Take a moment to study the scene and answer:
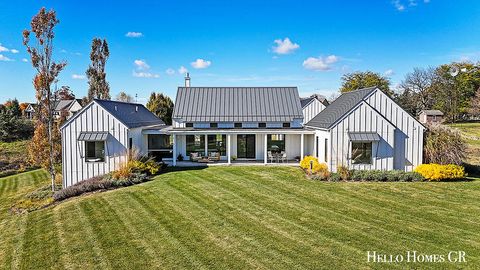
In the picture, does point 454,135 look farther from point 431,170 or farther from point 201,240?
point 201,240

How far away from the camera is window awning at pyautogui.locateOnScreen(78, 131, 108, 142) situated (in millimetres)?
17750

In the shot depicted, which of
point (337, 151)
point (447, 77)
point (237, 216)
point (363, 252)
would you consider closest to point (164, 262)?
point (237, 216)

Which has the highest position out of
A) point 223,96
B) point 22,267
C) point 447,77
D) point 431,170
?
point 447,77

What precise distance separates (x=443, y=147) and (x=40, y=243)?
19.1 meters

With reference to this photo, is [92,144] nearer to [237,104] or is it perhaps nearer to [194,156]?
[194,156]

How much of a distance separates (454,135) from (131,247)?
17688 mm

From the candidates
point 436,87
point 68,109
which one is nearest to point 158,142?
point 68,109

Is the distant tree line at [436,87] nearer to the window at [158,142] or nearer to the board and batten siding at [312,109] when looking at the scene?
the board and batten siding at [312,109]

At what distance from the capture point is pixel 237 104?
2381 centimetres

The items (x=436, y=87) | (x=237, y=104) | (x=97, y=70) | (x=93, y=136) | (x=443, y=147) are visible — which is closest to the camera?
(x=443, y=147)

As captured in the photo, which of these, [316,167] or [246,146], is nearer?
[316,167]

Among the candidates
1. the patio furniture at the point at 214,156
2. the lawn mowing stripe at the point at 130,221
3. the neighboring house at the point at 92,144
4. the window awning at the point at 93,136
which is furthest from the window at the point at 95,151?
the patio furniture at the point at 214,156

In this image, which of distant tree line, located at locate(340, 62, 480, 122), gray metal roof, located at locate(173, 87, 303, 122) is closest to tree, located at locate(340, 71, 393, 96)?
distant tree line, located at locate(340, 62, 480, 122)

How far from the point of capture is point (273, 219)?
34.1 feet
